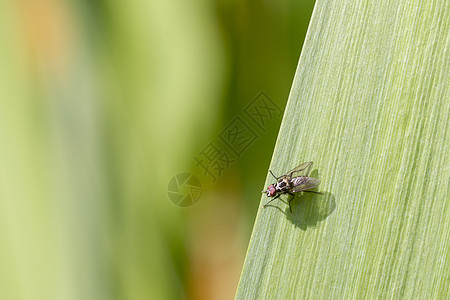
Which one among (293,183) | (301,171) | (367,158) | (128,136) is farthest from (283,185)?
(128,136)

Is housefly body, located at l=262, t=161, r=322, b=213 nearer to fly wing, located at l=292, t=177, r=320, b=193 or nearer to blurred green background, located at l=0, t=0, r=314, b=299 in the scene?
fly wing, located at l=292, t=177, r=320, b=193

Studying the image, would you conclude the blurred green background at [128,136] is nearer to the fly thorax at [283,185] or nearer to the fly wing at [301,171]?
the fly thorax at [283,185]

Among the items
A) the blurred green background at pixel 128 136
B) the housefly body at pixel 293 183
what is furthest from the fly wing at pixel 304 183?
the blurred green background at pixel 128 136

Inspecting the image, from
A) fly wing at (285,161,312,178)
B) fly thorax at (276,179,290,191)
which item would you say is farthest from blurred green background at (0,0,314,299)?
fly wing at (285,161,312,178)

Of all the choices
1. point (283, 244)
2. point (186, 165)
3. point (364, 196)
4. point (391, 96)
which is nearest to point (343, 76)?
point (391, 96)

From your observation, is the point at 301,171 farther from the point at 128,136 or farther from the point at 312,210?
the point at 128,136
